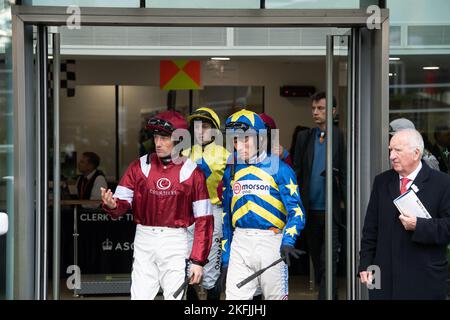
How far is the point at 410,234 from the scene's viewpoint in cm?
454

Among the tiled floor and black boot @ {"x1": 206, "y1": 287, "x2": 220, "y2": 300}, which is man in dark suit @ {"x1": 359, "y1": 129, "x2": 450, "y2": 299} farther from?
the tiled floor

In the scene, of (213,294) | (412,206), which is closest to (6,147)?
(213,294)

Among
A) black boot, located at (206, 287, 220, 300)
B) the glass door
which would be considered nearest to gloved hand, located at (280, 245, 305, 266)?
the glass door

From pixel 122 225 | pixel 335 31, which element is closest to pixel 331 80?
pixel 335 31

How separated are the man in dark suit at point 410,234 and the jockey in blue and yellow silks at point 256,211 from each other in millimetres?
743

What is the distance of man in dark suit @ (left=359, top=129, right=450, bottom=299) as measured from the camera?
14.7ft

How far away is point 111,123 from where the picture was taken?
12844 mm

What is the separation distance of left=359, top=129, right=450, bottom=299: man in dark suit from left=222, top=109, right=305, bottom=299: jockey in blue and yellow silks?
2.44 ft

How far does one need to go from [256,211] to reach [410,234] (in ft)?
3.64

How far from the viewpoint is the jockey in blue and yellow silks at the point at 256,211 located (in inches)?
210

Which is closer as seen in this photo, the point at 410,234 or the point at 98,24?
the point at 410,234

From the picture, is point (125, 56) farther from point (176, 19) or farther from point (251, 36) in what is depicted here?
point (176, 19)

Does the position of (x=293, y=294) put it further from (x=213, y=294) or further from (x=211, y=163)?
(x=211, y=163)
